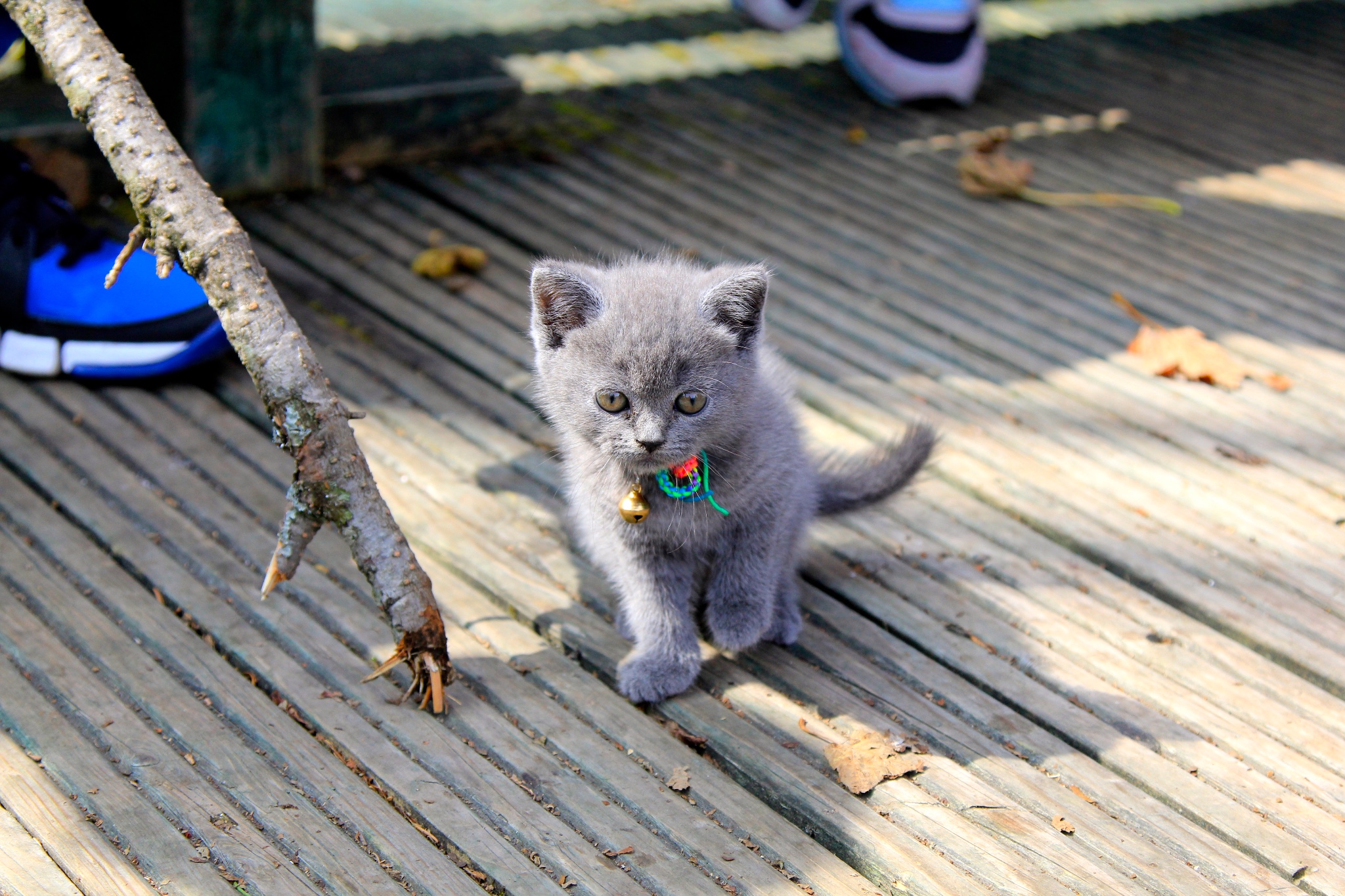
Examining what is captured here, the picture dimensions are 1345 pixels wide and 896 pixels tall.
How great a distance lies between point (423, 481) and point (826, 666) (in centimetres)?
90

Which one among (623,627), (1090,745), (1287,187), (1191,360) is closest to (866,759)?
(1090,745)

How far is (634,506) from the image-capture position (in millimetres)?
1822

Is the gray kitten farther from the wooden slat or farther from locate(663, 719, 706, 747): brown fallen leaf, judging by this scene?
the wooden slat

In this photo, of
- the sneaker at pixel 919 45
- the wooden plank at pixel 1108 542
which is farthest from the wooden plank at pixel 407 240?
the sneaker at pixel 919 45

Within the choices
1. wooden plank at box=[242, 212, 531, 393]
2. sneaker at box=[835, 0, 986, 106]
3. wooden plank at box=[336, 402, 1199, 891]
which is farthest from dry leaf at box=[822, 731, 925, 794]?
sneaker at box=[835, 0, 986, 106]

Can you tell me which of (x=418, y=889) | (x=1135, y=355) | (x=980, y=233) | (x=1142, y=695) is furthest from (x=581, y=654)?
(x=980, y=233)

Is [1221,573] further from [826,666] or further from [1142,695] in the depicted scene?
[826,666]

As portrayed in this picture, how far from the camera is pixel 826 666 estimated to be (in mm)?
2023

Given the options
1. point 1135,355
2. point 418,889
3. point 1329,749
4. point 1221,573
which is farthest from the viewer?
point 1135,355

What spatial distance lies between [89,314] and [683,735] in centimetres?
165

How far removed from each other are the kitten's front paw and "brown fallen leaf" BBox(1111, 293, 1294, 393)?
5.39 feet

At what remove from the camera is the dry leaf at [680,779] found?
5.74ft

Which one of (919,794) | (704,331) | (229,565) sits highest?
(704,331)

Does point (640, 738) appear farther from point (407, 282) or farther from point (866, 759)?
point (407, 282)
